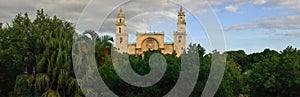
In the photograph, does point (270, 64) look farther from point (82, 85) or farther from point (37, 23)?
point (37, 23)

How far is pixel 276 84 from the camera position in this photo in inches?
752

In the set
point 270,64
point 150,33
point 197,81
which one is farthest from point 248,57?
point 197,81

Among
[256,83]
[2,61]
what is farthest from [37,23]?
[256,83]

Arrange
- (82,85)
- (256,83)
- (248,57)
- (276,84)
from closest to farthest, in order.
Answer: (82,85), (276,84), (256,83), (248,57)

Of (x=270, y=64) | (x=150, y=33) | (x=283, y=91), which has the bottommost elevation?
(x=283, y=91)

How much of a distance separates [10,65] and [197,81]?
1043cm

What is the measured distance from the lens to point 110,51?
Answer: 2259cm

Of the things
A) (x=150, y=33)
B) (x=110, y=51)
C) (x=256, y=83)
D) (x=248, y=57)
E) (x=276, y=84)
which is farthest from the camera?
(x=150, y=33)

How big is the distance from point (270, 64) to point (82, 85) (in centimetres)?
1074

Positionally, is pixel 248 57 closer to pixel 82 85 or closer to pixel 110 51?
pixel 110 51

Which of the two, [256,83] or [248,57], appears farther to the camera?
[248,57]

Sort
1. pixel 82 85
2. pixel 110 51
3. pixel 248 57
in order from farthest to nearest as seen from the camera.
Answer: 1. pixel 248 57
2. pixel 110 51
3. pixel 82 85

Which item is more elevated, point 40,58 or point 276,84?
point 40,58

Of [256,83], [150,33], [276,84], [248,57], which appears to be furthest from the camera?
[150,33]
